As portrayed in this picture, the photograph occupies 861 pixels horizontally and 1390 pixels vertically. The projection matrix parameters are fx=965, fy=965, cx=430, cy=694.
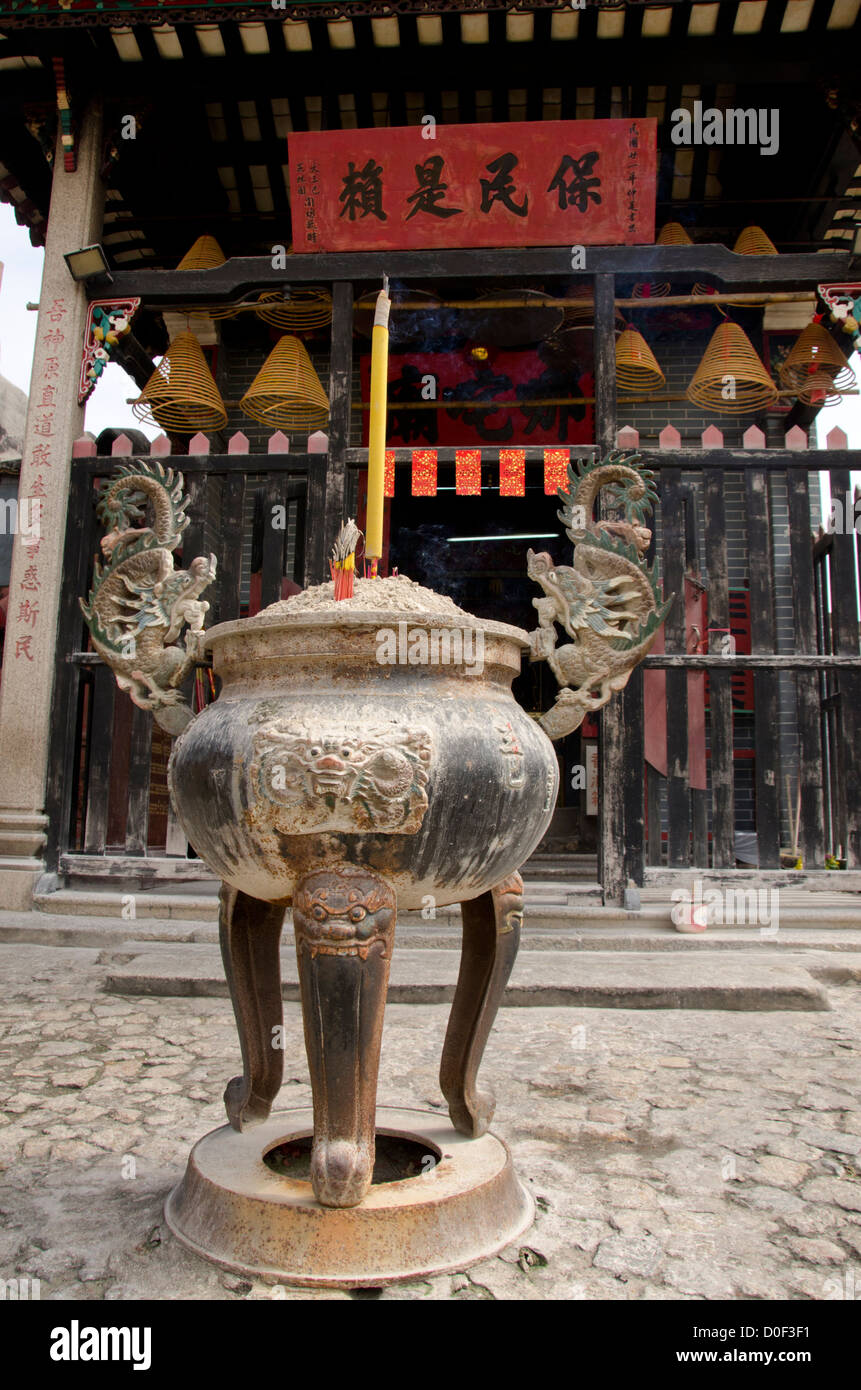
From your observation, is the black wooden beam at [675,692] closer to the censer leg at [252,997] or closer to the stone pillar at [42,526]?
the censer leg at [252,997]

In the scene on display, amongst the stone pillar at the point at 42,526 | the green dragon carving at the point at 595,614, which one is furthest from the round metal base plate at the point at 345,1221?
the stone pillar at the point at 42,526

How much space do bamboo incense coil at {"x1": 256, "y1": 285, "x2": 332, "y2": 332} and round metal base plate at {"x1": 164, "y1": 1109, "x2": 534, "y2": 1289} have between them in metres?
6.40

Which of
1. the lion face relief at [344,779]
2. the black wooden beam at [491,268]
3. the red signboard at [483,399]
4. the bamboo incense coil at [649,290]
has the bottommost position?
the lion face relief at [344,779]

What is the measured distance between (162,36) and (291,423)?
273 cm

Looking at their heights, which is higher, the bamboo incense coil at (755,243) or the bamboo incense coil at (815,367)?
the bamboo incense coil at (755,243)

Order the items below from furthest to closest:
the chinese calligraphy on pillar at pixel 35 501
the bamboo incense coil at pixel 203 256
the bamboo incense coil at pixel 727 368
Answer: the bamboo incense coil at pixel 203 256 → the bamboo incense coil at pixel 727 368 → the chinese calligraphy on pillar at pixel 35 501

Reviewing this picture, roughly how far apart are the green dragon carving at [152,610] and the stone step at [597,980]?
5.86 ft

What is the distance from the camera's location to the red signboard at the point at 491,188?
5.87 meters

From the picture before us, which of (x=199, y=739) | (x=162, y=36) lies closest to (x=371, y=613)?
(x=199, y=739)

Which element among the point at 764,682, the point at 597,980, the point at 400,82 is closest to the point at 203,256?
the point at 400,82

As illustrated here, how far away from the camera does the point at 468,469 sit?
5.74 meters

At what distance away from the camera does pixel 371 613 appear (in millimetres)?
1816

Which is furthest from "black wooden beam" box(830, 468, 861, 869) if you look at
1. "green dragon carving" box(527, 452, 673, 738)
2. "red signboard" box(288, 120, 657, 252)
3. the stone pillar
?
the stone pillar

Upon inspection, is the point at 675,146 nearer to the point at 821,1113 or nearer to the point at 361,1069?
the point at 821,1113
